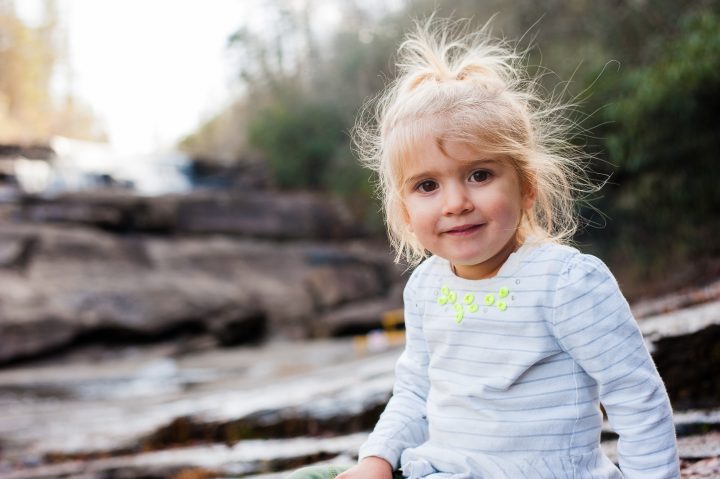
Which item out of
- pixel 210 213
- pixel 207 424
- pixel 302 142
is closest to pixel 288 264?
pixel 210 213

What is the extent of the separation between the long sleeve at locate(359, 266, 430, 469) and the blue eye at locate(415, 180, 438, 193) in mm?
245

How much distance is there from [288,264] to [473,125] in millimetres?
11957

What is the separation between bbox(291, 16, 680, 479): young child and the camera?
1282 mm

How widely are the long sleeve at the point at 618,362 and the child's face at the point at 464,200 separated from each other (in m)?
0.17

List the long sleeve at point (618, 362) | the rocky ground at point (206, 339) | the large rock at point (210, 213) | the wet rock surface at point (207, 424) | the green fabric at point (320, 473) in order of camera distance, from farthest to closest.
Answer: the large rock at point (210, 213)
the rocky ground at point (206, 339)
the wet rock surface at point (207, 424)
the green fabric at point (320, 473)
the long sleeve at point (618, 362)

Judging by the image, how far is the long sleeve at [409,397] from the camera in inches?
62.0

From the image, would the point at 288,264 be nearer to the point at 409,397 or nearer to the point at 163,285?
the point at 163,285

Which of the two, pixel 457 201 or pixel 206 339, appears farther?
pixel 206 339

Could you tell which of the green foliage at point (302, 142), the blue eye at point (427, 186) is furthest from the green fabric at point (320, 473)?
the green foliage at point (302, 142)

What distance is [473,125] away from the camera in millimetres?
1406

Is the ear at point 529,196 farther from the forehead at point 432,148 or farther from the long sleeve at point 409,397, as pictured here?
the long sleeve at point 409,397

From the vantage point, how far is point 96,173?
51.9 feet

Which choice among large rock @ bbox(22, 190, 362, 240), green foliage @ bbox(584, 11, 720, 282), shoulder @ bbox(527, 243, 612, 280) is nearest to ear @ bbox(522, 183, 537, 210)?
shoulder @ bbox(527, 243, 612, 280)

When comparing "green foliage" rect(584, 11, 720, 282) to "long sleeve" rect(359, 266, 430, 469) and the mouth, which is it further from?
the mouth
